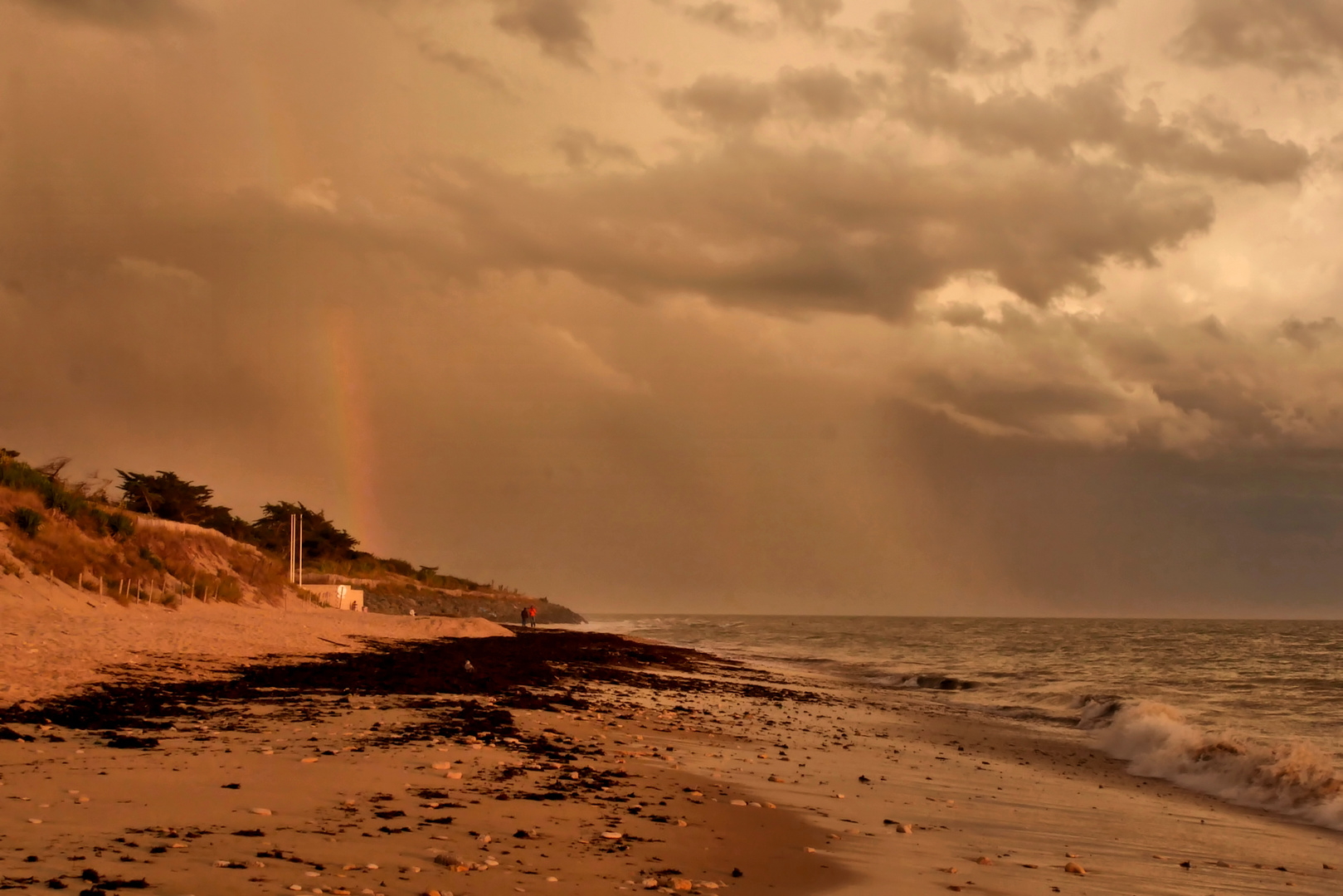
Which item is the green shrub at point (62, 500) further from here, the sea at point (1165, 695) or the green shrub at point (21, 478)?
the sea at point (1165, 695)

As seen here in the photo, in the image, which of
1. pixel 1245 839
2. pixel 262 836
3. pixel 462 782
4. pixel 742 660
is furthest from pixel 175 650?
pixel 742 660

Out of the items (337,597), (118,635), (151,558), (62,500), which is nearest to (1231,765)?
(118,635)

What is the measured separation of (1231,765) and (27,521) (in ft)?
121

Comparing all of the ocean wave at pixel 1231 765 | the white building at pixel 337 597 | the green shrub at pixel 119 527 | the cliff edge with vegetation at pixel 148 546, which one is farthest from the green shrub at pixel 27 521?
the ocean wave at pixel 1231 765

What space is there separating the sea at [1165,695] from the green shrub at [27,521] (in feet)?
103

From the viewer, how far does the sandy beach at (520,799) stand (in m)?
7.70

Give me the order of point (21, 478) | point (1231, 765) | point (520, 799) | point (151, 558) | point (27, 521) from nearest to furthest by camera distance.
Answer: point (520, 799) < point (1231, 765) < point (27, 521) < point (21, 478) < point (151, 558)

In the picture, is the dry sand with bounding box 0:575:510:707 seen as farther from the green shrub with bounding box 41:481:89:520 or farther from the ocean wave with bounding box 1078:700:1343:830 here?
the ocean wave with bounding box 1078:700:1343:830

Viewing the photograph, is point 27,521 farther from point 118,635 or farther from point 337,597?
point 337,597

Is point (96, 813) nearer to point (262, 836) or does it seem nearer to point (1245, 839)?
point (262, 836)

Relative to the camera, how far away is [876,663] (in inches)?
2112

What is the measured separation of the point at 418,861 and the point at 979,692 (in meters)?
34.3

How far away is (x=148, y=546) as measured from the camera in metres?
43.9

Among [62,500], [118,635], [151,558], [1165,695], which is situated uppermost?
[62,500]
